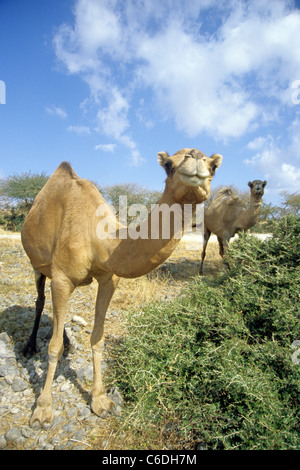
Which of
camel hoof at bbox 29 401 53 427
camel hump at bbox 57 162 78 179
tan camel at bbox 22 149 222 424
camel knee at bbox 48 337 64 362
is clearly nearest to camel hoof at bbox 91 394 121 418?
tan camel at bbox 22 149 222 424

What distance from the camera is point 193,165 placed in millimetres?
1712

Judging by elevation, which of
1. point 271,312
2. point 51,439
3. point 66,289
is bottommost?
point 51,439

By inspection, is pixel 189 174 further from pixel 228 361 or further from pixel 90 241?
pixel 228 361

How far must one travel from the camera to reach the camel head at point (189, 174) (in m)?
1.72

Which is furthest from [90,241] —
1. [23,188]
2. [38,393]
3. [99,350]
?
[23,188]

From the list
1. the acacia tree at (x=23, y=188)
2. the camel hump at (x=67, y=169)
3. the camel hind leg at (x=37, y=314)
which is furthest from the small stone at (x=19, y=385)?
the acacia tree at (x=23, y=188)

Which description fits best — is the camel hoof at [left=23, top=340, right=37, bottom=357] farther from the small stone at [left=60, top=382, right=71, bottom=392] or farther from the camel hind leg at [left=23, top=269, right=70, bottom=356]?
the small stone at [left=60, top=382, right=71, bottom=392]

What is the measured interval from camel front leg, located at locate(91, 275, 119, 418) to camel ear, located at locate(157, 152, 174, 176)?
63.3 inches

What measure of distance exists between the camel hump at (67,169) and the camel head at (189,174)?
1.92m

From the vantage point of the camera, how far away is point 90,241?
9.26 ft

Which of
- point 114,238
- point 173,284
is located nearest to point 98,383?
point 114,238

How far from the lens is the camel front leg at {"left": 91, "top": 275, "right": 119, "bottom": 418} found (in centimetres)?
300
